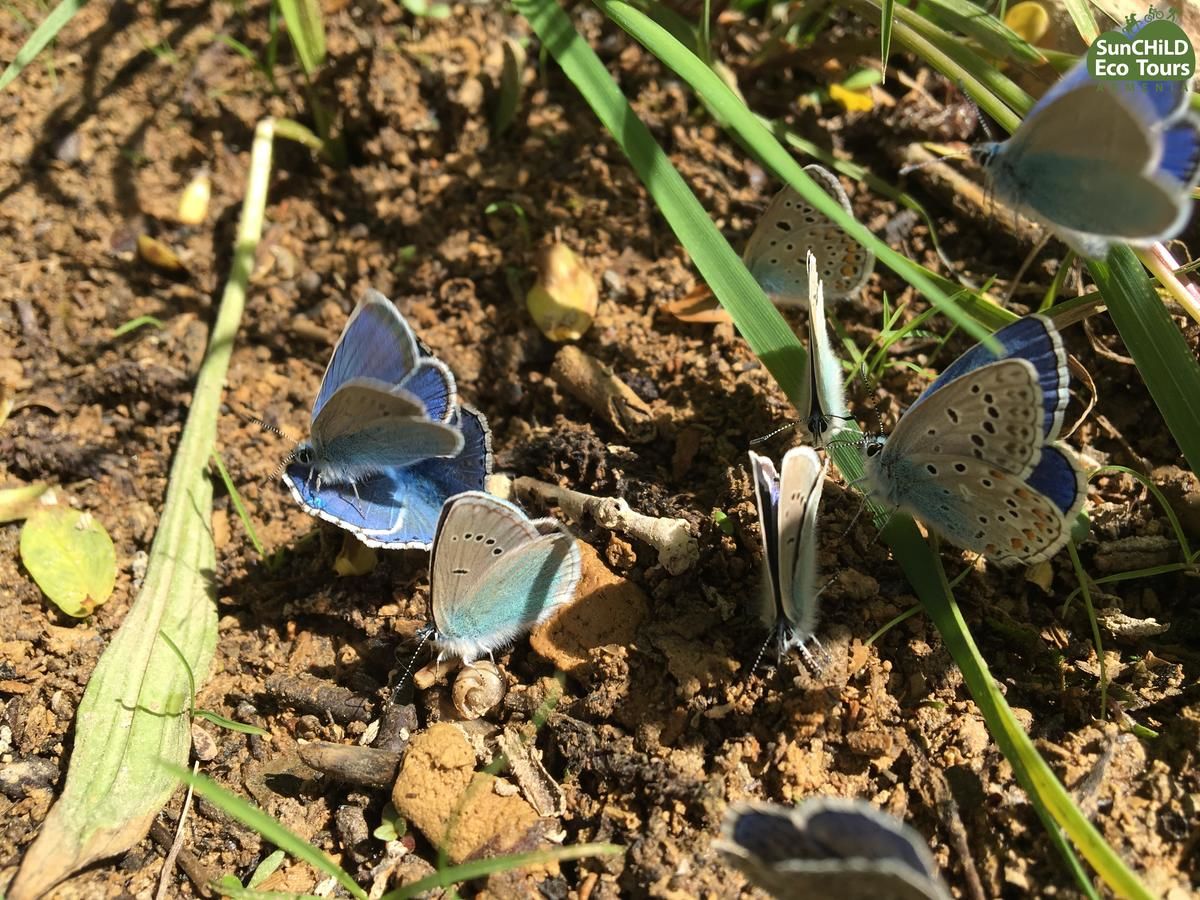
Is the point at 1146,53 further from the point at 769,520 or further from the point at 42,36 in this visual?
the point at 42,36

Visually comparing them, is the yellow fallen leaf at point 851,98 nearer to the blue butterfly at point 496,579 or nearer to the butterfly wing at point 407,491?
the butterfly wing at point 407,491

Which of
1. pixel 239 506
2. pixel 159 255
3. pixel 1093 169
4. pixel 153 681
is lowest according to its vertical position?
pixel 153 681

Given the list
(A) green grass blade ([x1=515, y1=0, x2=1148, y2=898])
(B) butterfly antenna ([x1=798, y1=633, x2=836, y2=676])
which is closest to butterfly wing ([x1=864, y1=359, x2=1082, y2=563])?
(A) green grass blade ([x1=515, y1=0, x2=1148, y2=898])

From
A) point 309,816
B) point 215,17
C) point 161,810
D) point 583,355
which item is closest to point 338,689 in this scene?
point 309,816

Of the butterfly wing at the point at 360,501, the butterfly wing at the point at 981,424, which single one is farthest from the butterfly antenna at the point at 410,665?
the butterfly wing at the point at 981,424

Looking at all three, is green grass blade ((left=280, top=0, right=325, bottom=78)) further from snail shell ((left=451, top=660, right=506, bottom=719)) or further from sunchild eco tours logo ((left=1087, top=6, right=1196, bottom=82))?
sunchild eco tours logo ((left=1087, top=6, right=1196, bottom=82))

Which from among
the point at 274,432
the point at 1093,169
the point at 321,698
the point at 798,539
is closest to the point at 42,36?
the point at 274,432

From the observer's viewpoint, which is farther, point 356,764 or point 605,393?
point 605,393
